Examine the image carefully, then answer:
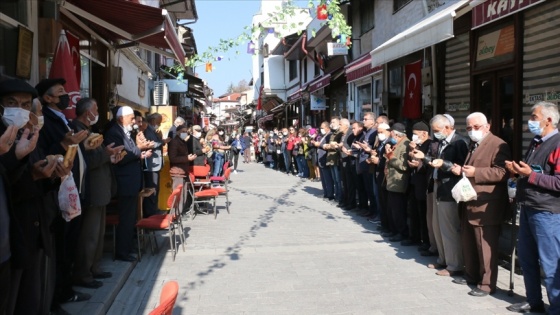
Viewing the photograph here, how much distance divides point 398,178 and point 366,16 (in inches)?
417

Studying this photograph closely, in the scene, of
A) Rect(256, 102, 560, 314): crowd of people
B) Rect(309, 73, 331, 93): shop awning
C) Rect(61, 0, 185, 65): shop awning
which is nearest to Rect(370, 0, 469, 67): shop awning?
Rect(256, 102, 560, 314): crowd of people

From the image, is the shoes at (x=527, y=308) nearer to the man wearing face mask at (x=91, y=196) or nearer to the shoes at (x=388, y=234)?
the shoes at (x=388, y=234)

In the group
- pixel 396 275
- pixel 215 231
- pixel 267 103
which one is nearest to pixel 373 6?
pixel 215 231

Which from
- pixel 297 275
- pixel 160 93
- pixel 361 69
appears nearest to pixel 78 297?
pixel 297 275

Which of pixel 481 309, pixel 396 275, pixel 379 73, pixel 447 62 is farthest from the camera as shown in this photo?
pixel 379 73

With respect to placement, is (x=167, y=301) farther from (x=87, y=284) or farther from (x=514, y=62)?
(x=514, y=62)

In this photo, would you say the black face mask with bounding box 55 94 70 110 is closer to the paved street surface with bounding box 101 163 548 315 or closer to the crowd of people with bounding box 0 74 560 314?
the crowd of people with bounding box 0 74 560 314

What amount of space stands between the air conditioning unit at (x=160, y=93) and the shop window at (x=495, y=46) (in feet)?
38.2

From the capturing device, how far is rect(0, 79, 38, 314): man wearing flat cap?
10.2 ft

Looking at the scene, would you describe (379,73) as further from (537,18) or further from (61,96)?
(61,96)

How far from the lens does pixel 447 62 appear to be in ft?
35.5

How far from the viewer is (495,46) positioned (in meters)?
8.87

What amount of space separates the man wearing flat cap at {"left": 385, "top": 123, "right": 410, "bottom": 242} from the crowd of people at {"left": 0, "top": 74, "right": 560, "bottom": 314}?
0.02 metres

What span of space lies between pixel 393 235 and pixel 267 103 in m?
32.3
